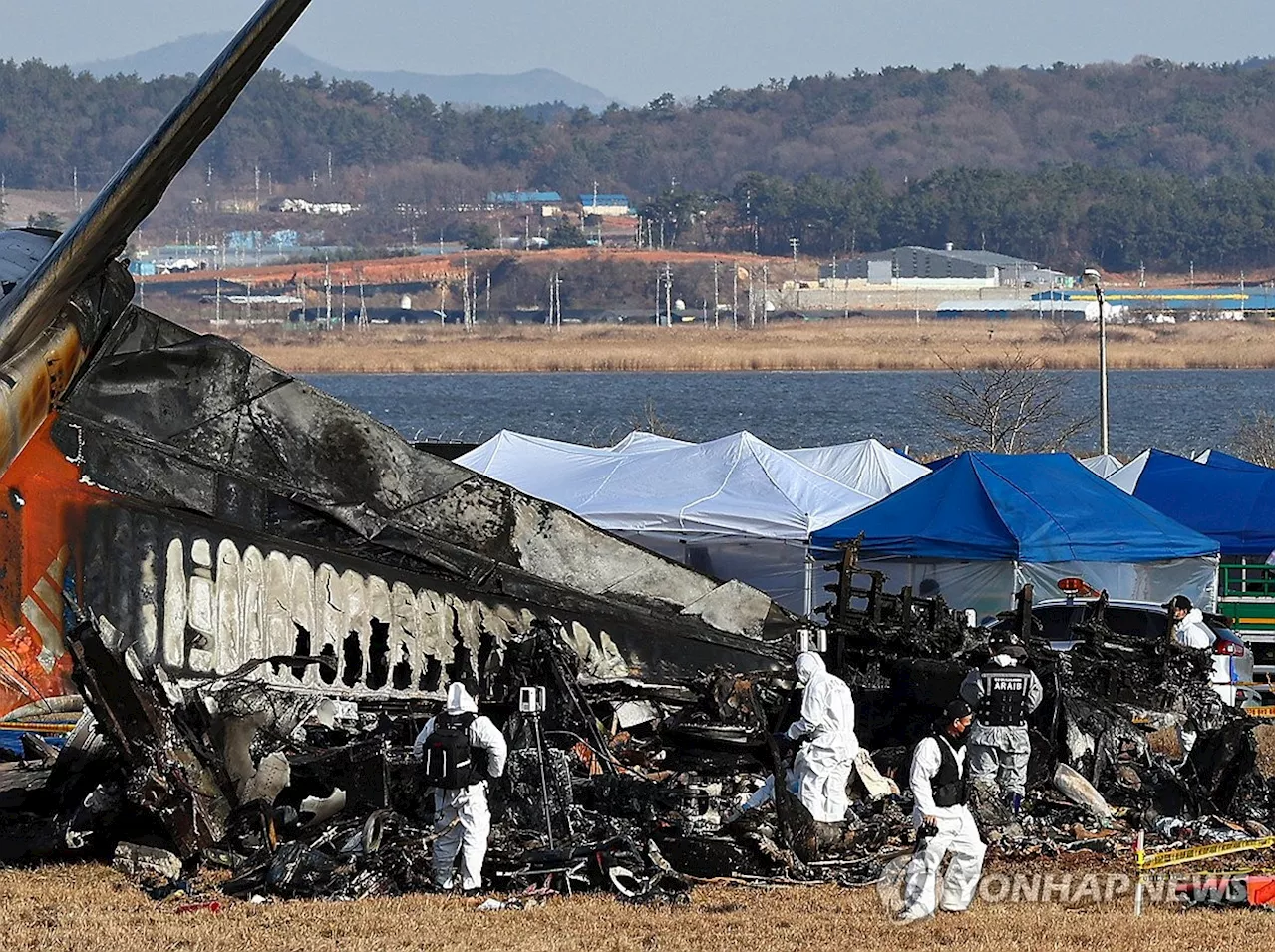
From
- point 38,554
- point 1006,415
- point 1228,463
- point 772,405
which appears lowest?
point 772,405

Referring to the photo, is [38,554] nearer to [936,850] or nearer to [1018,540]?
[936,850]

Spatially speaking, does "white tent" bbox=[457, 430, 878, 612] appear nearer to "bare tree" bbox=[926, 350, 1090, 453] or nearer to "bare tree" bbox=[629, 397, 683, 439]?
"bare tree" bbox=[629, 397, 683, 439]

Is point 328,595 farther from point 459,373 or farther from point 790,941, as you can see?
point 459,373

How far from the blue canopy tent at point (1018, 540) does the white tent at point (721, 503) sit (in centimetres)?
162

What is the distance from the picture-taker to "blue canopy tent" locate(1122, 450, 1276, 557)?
2625 centimetres

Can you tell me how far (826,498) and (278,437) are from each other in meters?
15.3

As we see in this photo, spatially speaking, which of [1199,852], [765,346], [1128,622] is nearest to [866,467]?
[1128,622]

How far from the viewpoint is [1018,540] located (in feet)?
77.3

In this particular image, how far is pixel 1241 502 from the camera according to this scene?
27094 mm

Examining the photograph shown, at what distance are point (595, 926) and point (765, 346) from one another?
5725 inches

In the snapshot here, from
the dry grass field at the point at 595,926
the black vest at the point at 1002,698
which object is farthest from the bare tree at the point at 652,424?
the dry grass field at the point at 595,926

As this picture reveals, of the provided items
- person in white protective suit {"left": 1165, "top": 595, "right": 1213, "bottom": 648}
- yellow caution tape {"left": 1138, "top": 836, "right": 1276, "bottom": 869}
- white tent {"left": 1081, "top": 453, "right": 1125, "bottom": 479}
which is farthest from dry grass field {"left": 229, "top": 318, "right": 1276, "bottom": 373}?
yellow caution tape {"left": 1138, "top": 836, "right": 1276, "bottom": 869}

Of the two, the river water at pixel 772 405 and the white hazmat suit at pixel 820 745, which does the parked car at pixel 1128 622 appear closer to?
the white hazmat suit at pixel 820 745

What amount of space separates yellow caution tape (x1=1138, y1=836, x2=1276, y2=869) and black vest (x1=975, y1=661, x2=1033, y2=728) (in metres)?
1.88
